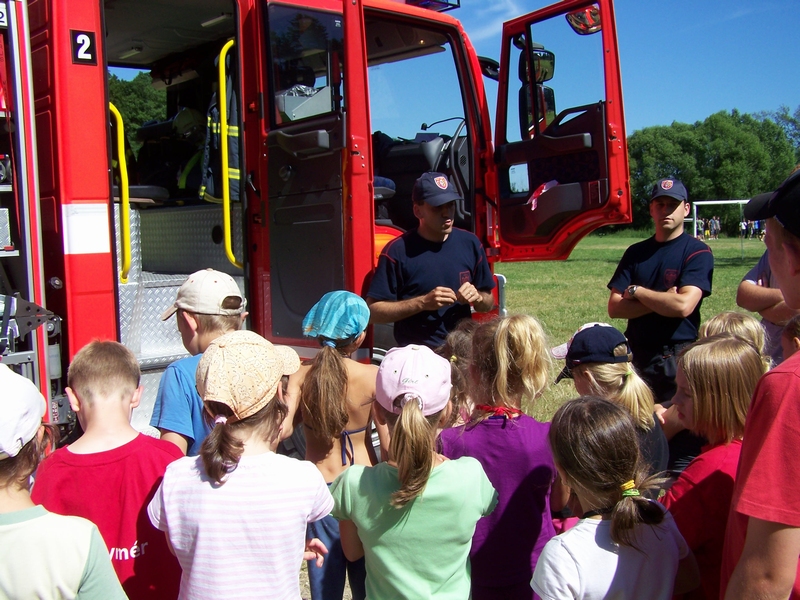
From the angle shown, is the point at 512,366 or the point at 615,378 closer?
the point at 512,366

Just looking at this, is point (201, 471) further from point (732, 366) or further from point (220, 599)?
point (732, 366)

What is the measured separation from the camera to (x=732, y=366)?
207 centimetres

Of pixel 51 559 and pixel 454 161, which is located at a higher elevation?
pixel 454 161

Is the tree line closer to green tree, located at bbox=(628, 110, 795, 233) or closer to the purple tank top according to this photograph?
green tree, located at bbox=(628, 110, 795, 233)

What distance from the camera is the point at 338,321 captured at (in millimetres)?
2695

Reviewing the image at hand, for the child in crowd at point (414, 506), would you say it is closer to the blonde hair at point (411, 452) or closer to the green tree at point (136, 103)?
the blonde hair at point (411, 452)

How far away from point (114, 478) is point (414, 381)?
2.86 ft

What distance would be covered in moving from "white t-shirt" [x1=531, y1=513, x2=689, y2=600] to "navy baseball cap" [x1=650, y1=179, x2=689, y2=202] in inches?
94.5

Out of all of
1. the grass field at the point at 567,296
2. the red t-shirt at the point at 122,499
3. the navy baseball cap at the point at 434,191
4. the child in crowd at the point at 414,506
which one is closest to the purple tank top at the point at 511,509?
the child in crowd at the point at 414,506

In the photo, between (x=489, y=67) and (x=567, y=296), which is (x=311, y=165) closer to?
(x=489, y=67)

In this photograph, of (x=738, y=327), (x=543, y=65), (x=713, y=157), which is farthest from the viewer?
(x=713, y=157)

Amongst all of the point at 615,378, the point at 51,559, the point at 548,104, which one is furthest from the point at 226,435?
the point at 548,104

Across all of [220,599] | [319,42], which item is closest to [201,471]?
[220,599]

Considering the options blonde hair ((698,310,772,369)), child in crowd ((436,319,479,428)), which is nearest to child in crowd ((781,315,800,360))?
blonde hair ((698,310,772,369))
